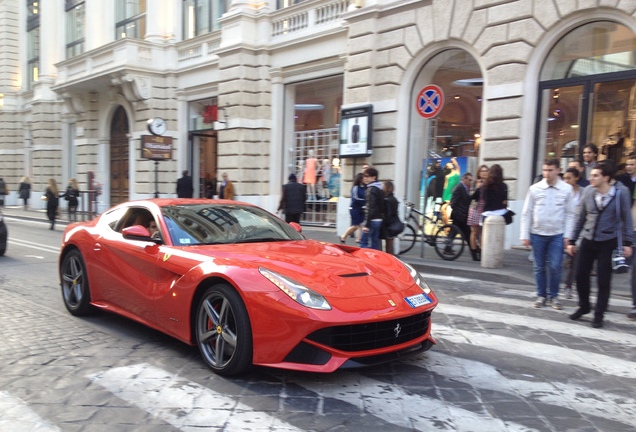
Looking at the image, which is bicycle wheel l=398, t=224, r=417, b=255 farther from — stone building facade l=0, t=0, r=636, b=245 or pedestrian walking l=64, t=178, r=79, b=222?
pedestrian walking l=64, t=178, r=79, b=222

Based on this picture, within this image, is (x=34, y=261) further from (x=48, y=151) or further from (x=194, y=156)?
(x=48, y=151)

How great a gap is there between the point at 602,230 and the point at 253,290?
4.01m

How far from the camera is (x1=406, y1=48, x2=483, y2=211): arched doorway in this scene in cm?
1338

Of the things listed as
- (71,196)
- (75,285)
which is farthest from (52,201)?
(75,285)

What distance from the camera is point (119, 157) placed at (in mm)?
25547

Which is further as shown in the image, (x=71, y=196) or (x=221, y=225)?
(x=71, y=196)

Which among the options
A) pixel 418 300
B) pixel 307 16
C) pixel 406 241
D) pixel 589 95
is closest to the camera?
pixel 418 300

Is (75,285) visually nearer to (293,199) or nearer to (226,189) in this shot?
(293,199)

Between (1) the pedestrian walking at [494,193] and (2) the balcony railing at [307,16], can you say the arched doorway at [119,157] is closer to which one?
(2) the balcony railing at [307,16]

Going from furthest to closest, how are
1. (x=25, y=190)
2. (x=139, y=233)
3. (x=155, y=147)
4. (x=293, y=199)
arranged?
1. (x=25, y=190)
2. (x=155, y=147)
3. (x=293, y=199)
4. (x=139, y=233)

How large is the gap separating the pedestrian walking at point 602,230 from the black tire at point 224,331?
3.99 metres

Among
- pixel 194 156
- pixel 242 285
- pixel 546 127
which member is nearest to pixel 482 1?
pixel 546 127

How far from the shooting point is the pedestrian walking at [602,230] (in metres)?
5.63

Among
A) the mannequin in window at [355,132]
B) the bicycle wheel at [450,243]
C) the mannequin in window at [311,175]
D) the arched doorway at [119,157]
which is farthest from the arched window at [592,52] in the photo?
the arched doorway at [119,157]
